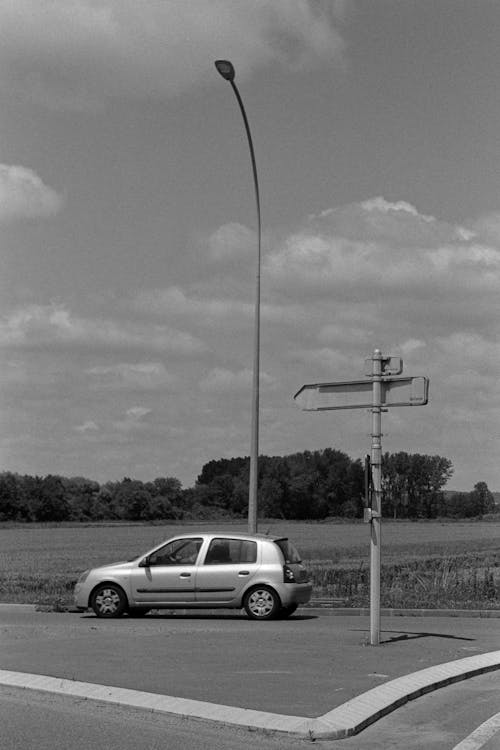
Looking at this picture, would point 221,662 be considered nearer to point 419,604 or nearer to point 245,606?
point 245,606

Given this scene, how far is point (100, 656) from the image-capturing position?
39.5 feet

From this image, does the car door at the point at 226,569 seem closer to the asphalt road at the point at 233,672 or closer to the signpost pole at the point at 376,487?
the asphalt road at the point at 233,672

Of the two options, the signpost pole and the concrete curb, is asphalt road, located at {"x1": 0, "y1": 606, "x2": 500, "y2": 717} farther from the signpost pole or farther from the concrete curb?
the signpost pole

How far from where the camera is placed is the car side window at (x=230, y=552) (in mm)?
17391

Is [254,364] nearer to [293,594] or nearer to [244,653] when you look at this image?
[293,594]

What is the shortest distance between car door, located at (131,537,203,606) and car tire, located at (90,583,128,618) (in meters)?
0.22

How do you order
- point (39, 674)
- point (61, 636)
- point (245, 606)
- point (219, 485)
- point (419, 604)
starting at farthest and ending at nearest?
point (219, 485), point (419, 604), point (245, 606), point (61, 636), point (39, 674)

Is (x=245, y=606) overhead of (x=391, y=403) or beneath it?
beneath

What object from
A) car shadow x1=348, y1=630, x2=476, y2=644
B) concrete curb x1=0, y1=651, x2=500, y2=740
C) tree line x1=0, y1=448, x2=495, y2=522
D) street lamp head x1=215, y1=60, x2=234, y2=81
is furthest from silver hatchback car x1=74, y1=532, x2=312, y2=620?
tree line x1=0, y1=448, x2=495, y2=522

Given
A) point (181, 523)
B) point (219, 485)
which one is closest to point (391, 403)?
point (181, 523)

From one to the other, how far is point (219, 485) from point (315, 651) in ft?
382

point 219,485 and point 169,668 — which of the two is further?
point 219,485

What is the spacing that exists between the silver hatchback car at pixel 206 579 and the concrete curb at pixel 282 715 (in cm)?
610

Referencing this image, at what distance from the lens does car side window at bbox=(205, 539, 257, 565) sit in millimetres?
17391
